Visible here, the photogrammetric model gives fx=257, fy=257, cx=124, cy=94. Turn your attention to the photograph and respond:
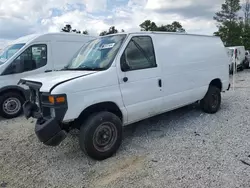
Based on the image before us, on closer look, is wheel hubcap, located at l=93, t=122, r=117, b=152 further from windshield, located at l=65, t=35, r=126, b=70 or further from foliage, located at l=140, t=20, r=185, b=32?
foliage, located at l=140, t=20, r=185, b=32

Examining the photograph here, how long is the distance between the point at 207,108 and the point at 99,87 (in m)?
3.47

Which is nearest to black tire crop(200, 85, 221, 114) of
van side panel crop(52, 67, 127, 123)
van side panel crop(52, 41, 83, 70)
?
van side panel crop(52, 67, 127, 123)

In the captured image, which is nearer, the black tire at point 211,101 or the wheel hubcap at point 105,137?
the wheel hubcap at point 105,137

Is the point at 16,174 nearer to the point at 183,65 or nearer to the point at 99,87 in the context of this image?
the point at 99,87

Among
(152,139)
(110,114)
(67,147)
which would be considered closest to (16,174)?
(67,147)

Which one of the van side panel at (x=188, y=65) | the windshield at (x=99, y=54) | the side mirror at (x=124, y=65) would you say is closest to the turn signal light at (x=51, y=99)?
the windshield at (x=99, y=54)

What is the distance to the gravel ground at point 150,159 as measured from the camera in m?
3.57

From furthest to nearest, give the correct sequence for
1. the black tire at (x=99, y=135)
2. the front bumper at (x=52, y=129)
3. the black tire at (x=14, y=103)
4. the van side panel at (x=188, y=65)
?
the black tire at (x=14, y=103) < the van side panel at (x=188, y=65) < the black tire at (x=99, y=135) < the front bumper at (x=52, y=129)

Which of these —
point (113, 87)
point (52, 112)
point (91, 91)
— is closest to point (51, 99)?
point (52, 112)

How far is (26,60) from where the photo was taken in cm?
773

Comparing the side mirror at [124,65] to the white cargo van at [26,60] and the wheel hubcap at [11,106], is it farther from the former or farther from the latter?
the wheel hubcap at [11,106]

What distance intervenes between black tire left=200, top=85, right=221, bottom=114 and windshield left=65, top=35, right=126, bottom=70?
116 inches

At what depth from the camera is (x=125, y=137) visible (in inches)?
205

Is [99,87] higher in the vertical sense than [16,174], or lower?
higher
